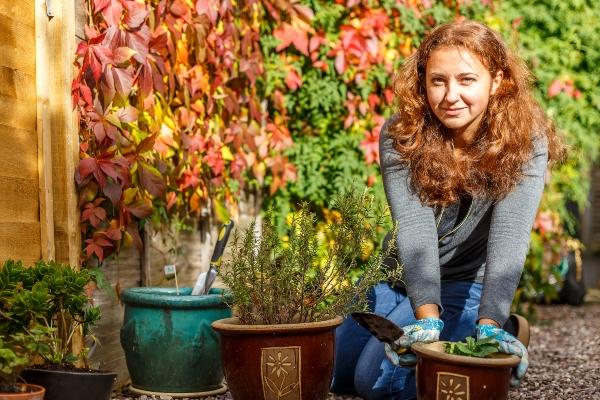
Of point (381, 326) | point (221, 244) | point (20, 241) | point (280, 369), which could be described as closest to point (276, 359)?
point (280, 369)

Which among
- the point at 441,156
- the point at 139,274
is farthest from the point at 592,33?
the point at 139,274

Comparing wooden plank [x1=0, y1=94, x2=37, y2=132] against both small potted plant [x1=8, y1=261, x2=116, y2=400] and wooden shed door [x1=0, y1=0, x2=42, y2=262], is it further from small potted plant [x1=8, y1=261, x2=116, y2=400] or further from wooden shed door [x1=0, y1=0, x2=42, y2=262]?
small potted plant [x1=8, y1=261, x2=116, y2=400]

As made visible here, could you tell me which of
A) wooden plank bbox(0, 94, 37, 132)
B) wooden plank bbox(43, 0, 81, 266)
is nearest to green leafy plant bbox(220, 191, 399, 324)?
wooden plank bbox(43, 0, 81, 266)

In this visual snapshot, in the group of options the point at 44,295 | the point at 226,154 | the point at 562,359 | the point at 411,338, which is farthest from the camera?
the point at 562,359

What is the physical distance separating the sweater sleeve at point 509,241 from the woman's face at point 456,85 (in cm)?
23

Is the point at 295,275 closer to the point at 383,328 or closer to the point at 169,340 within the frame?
the point at 383,328

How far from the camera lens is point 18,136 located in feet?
7.39

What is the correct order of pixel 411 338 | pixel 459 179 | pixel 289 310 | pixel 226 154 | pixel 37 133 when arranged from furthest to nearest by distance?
pixel 226 154, pixel 459 179, pixel 37 133, pixel 289 310, pixel 411 338

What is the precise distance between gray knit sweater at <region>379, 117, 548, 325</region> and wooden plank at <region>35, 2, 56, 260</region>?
0.97m

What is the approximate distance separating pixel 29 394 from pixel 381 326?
0.84m

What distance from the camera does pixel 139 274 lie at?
2961mm

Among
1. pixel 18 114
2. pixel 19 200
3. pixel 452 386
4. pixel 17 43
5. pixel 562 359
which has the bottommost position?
pixel 562 359

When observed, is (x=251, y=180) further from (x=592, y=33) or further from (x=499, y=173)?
(x=592, y=33)

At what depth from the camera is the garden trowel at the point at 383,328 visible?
6.77ft
